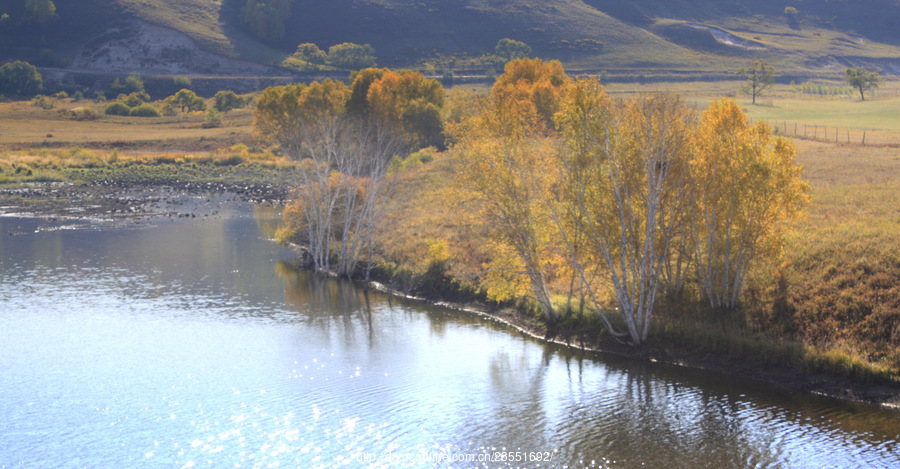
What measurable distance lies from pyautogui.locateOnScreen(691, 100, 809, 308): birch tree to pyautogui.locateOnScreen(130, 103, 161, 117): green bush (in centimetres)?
12986

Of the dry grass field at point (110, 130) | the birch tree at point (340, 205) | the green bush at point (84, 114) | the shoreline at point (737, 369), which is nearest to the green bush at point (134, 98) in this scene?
the dry grass field at point (110, 130)

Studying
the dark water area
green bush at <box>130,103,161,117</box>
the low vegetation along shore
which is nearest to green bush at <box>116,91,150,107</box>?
green bush at <box>130,103,161,117</box>

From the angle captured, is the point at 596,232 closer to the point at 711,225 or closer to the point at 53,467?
the point at 711,225

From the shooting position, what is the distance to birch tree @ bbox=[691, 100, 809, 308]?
2728 cm

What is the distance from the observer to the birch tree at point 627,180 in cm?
2608

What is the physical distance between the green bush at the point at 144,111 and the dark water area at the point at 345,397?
107421 mm

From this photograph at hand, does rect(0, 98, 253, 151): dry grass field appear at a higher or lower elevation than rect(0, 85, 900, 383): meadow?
higher

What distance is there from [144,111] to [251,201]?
77.4 meters

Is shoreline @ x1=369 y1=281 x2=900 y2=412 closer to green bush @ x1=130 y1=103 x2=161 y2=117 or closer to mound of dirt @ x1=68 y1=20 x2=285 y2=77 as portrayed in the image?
green bush @ x1=130 y1=103 x2=161 y2=117

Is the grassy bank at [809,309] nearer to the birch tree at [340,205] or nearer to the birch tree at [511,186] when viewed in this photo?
the birch tree at [511,186]

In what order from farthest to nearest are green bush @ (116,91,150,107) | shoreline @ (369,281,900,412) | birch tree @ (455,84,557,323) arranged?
green bush @ (116,91,150,107)
birch tree @ (455,84,557,323)
shoreline @ (369,281,900,412)

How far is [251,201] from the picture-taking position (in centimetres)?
7331

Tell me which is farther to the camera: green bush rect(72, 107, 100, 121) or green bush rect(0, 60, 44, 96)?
green bush rect(0, 60, 44, 96)

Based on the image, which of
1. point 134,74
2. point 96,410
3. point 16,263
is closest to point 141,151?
point 16,263
